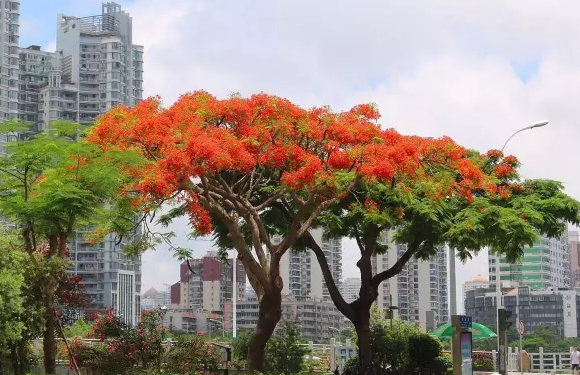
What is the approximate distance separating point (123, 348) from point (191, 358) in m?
1.97

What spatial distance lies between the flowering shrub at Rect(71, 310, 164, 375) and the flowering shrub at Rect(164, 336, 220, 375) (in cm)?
37

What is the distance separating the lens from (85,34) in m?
133

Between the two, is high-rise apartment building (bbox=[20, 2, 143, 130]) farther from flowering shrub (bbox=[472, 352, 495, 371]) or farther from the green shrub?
the green shrub

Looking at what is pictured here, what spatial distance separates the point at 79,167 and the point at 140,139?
1820 millimetres

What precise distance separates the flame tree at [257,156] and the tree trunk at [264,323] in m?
0.02

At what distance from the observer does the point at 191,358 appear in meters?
26.2

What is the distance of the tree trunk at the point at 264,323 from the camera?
24.0 m

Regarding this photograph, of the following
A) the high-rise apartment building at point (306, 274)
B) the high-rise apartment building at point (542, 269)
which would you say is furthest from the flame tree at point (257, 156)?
the high-rise apartment building at point (542, 269)

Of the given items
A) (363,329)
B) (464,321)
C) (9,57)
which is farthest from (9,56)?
(464,321)

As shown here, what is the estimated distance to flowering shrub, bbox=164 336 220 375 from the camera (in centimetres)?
2566

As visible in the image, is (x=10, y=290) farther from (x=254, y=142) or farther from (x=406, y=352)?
(x=406, y=352)

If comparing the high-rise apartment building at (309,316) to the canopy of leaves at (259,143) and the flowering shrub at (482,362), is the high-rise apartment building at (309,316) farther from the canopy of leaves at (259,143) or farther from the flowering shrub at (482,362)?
the canopy of leaves at (259,143)

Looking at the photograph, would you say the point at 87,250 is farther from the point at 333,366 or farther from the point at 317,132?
the point at 317,132

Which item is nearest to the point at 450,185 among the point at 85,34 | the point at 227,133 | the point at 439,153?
the point at 439,153
